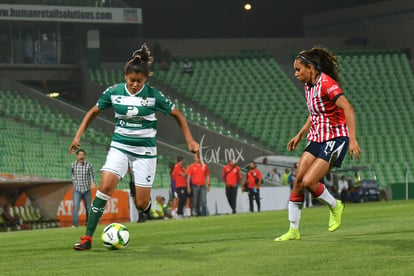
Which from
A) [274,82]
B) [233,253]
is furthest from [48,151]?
[233,253]

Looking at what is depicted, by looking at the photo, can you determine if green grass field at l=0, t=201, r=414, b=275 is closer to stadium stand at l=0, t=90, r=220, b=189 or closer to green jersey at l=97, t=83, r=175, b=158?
green jersey at l=97, t=83, r=175, b=158

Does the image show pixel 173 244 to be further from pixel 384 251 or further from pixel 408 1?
pixel 408 1

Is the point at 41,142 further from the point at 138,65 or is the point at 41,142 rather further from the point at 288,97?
the point at 138,65

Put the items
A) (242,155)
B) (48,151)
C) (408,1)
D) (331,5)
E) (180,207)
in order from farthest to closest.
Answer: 1. (331,5)
2. (408,1)
3. (242,155)
4. (48,151)
5. (180,207)

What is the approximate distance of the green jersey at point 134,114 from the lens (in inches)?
493

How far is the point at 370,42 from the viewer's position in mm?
56469

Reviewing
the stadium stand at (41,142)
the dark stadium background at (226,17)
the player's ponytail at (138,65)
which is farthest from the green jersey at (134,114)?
the dark stadium background at (226,17)

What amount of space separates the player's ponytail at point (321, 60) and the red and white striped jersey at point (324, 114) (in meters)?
0.14

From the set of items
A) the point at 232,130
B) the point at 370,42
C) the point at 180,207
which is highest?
the point at 370,42

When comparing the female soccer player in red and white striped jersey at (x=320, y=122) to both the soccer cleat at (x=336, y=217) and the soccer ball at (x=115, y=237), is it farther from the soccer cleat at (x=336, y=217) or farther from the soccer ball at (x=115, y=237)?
the soccer ball at (x=115, y=237)

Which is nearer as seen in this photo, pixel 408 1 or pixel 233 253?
pixel 233 253

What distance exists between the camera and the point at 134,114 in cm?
1252

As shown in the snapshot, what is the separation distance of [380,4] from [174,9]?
459 inches

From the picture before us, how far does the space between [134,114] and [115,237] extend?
158cm
